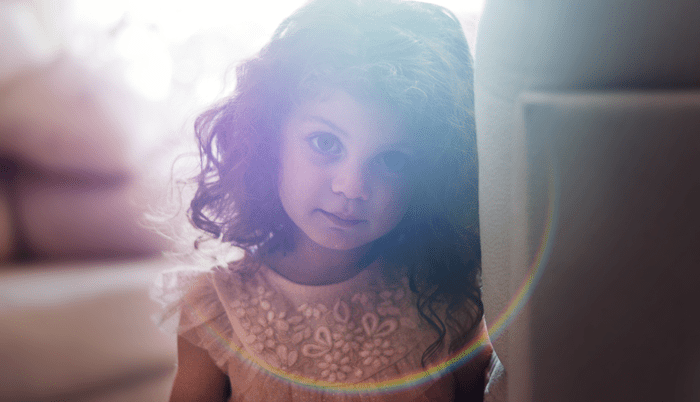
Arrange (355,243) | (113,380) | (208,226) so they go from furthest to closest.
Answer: (113,380) → (208,226) → (355,243)

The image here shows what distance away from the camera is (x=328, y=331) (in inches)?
21.0

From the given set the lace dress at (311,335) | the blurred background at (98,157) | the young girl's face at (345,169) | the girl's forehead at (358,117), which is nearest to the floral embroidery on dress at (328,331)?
the lace dress at (311,335)

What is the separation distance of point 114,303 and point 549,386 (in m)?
0.97

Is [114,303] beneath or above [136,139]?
beneath

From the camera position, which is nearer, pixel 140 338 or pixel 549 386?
pixel 549 386

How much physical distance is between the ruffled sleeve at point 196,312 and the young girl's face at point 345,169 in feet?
0.58

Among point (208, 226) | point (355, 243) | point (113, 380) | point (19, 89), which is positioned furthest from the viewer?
point (19, 89)

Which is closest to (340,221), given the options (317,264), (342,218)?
(342,218)

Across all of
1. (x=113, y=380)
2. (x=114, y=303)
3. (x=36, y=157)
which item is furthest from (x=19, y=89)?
(x=113, y=380)

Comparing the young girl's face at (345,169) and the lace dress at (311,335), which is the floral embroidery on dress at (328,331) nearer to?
the lace dress at (311,335)

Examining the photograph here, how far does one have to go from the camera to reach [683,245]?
25 centimetres

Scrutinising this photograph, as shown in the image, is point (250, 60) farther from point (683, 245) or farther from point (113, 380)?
point (113, 380)

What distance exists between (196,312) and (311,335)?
16 cm

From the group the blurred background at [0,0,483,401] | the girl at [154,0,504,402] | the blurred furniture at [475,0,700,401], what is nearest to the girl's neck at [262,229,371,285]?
the girl at [154,0,504,402]
